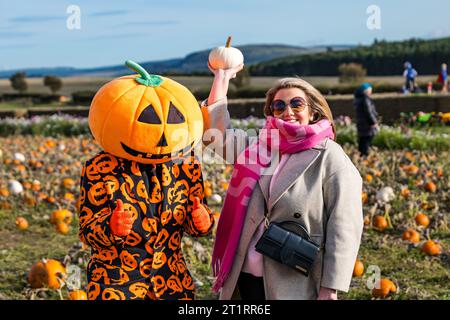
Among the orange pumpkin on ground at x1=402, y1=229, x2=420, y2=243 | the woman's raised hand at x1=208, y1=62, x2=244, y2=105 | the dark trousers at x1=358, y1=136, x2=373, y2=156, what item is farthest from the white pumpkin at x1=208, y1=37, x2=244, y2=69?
the dark trousers at x1=358, y1=136, x2=373, y2=156

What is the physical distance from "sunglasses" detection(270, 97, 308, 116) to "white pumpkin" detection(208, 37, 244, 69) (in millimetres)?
254

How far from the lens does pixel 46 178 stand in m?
8.45

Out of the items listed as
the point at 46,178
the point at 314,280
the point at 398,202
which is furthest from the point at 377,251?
the point at 46,178

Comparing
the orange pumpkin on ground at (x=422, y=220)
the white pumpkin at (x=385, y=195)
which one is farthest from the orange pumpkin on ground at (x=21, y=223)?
the orange pumpkin on ground at (x=422, y=220)

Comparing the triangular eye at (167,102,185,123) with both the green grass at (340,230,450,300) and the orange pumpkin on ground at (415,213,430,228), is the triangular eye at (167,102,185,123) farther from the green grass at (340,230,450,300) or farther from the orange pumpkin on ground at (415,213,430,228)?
the orange pumpkin on ground at (415,213,430,228)

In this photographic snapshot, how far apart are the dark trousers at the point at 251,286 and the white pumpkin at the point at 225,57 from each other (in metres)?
0.87

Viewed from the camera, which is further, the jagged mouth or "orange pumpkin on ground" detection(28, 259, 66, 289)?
"orange pumpkin on ground" detection(28, 259, 66, 289)

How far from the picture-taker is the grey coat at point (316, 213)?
2711mm

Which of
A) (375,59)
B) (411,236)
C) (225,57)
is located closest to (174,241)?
(225,57)

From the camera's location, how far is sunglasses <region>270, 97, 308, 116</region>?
2824 millimetres

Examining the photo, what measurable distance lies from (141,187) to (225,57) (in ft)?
2.15

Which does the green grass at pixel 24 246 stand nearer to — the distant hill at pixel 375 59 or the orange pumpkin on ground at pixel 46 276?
the orange pumpkin on ground at pixel 46 276
